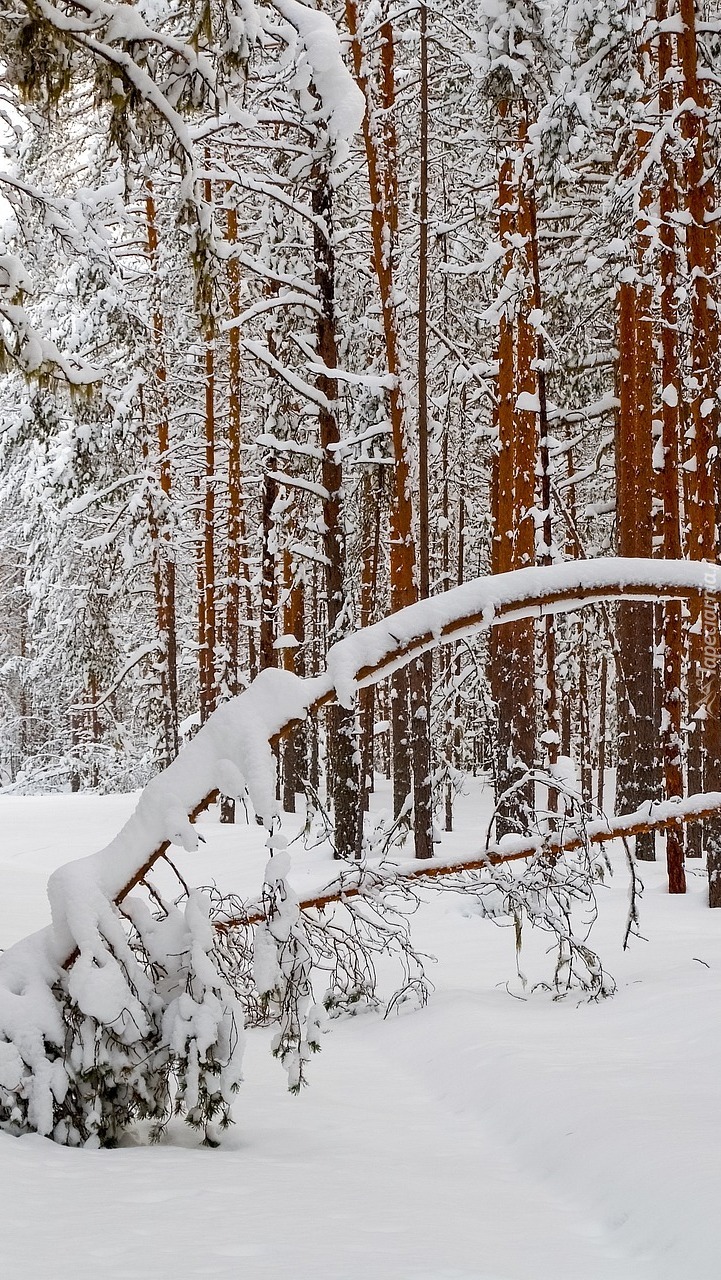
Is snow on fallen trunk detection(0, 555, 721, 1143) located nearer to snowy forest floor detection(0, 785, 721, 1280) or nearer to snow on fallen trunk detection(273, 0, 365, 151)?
snowy forest floor detection(0, 785, 721, 1280)

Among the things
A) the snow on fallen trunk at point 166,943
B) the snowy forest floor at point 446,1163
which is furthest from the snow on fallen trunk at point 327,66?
the snowy forest floor at point 446,1163

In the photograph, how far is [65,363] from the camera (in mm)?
7340

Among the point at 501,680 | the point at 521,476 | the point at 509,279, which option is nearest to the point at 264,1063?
the point at 501,680

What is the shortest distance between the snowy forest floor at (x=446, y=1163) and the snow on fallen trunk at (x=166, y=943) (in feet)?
0.74

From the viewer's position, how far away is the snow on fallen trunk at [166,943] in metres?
4.21

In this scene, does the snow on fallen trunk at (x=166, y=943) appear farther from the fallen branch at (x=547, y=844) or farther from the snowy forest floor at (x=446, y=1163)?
the fallen branch at (x=547, y=844)

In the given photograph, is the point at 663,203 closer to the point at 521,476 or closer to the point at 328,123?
the point at 521,476

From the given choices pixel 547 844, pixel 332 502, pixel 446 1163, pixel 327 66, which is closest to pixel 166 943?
pixel 446 1163

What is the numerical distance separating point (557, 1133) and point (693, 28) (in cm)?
985

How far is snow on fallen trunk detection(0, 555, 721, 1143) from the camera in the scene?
421 cm

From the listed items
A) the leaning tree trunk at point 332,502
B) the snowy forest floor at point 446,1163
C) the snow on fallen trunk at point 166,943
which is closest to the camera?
the snowy forest floor at point 446,1163

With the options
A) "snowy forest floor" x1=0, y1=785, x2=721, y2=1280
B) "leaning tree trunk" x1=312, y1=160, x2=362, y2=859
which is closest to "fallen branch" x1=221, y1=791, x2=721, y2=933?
"snowy forest floor" x1=0, y1=785, x2=721, y2=1280

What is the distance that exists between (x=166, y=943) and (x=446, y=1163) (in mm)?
1453

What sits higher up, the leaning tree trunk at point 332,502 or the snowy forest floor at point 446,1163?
the leaning tree trunk at point 332,502
